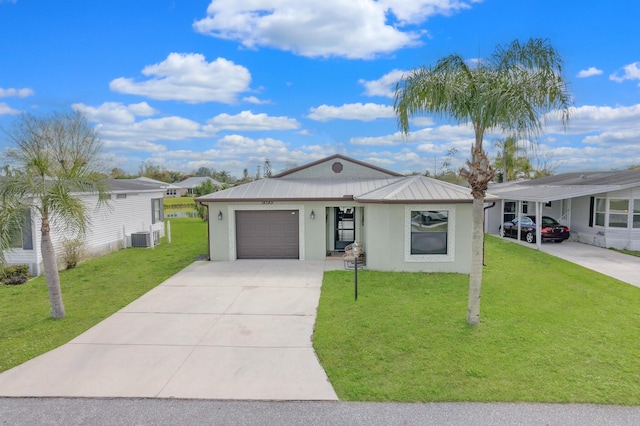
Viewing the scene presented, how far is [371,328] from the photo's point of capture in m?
7.11

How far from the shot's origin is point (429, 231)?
38.8ft

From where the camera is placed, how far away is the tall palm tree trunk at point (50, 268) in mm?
→ 7535

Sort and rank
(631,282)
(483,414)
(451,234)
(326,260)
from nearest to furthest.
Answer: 1. (483,414)
2. (631,282)
3. (451,234)
4. (326,260)

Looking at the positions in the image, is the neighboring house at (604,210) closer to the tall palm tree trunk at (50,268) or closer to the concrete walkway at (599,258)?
the concrete walkway at (599,258)

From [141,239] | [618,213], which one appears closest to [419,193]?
[618,213]

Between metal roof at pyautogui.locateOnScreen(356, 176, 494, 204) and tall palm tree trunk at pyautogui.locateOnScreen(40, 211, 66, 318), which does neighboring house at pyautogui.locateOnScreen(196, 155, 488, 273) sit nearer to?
metal roof at pyautogui.locateOnScreen(356, 176, 494, 204)

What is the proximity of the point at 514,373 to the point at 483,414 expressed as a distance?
4.13 feet

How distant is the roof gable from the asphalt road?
38.9ft

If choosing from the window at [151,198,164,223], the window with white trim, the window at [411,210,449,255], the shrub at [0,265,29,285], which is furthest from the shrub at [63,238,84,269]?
the window at [411,210,449,255]

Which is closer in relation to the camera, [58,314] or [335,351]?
[335,351]

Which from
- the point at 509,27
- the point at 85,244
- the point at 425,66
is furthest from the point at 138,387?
the point at 85,244

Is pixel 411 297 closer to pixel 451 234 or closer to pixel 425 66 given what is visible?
pixel 451 234

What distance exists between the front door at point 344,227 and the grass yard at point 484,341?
404 centimetres

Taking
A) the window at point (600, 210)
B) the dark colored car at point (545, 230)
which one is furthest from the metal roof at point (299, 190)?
the window at point (600, 210)
